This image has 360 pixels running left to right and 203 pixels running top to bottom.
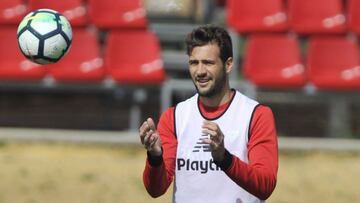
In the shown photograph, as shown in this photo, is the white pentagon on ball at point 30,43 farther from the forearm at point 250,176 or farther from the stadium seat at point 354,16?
the stadium seat at point 354,16

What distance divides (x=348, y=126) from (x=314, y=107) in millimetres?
1487

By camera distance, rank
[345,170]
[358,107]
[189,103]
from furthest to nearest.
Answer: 1. [358,107]
2. [345,170]
3. [189,103]

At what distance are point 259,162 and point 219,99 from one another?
45 centimetres

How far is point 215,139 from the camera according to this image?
4.73m

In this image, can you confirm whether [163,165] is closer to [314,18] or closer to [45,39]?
[45,39]

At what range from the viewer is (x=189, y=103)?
5461mm

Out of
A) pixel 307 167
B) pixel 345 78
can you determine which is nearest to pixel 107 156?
pixel 307 167

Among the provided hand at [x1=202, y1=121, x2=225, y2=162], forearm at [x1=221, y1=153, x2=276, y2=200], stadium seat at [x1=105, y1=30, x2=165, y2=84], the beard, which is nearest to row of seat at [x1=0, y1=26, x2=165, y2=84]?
stadium seat at [x1=105, y1=30, x2=165, y2=84]

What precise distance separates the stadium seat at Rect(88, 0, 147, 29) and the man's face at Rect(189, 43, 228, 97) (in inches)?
276

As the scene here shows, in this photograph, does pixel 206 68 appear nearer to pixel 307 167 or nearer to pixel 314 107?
pixel 307 167

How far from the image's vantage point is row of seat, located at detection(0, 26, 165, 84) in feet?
38.2

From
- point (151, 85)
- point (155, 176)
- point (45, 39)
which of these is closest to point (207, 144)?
point (155, 176)

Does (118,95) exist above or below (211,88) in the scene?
below

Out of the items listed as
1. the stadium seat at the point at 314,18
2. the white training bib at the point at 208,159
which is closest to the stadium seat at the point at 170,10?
the stadium seat at the point at 314,18
